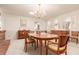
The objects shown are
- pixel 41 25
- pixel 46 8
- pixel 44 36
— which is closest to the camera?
pixel 46 8

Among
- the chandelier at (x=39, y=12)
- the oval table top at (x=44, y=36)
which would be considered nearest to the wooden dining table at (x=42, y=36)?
the oval table top at (x=44, y=36)

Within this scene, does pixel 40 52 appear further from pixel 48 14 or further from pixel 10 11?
pixel 10 11

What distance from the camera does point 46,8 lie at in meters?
1.99

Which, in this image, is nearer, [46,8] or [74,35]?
[46,8]

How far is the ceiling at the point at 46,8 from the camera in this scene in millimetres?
1945

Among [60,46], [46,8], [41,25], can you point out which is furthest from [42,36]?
[46,8]

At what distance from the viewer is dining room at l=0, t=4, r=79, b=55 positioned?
6.57ft

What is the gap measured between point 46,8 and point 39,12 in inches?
7.2

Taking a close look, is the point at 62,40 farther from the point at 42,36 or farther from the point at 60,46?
the point at 42,36

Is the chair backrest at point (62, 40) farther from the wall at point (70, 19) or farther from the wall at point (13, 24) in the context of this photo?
the wall at point (13, 24)

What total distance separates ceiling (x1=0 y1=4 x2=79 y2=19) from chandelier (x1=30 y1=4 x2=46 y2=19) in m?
0.06

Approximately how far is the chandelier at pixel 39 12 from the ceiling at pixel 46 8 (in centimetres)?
6
